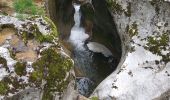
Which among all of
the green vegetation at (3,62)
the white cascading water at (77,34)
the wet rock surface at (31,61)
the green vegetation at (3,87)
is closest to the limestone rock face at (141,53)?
the wet rock surface at (31,61)

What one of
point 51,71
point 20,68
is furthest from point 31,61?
point 51,71

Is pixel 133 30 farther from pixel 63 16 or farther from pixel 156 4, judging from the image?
pixel 63 16

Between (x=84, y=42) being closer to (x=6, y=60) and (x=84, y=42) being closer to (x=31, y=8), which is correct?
(x=31, y=8)

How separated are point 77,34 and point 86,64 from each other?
9.70 ft

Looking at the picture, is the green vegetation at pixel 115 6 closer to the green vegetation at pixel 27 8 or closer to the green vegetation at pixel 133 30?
the green vegetation at pixel 133 30

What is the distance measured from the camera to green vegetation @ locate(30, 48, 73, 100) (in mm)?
7020

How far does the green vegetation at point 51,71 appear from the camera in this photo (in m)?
7.02

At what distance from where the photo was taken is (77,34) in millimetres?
17188

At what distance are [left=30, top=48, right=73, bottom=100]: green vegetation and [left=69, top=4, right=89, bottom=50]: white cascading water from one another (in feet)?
27.9

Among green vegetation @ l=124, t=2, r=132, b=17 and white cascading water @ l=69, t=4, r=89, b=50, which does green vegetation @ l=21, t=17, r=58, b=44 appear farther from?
white cascading water @ l=69, t=4, r=89, b=50

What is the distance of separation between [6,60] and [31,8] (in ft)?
12.4

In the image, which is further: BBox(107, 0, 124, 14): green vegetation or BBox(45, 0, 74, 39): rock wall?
BBox(45, 0, 74, 39): rock wall

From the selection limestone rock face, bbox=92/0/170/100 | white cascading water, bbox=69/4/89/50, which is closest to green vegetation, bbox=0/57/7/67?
limestone rock face, bbox=92/0/170/100

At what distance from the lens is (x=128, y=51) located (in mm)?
10703
